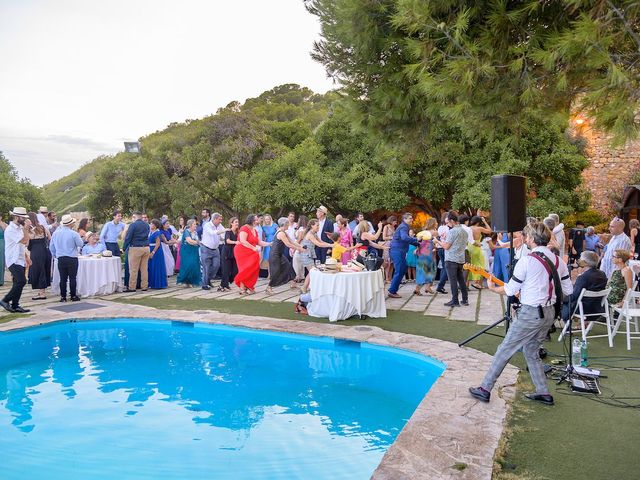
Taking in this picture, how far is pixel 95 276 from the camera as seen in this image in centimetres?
1030

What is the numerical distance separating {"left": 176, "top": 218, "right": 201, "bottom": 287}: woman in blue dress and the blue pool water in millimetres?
3766

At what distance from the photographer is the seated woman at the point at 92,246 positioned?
429 inches

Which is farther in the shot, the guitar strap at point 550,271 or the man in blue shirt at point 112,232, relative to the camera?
the man in blue shirt at point 112,232

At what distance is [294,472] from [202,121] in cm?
2274

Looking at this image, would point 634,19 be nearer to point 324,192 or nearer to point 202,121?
point 324,192

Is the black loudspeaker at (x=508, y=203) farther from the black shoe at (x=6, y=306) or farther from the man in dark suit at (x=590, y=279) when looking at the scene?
the black shoe at (x=6, y=306)

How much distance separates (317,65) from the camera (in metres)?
3.86

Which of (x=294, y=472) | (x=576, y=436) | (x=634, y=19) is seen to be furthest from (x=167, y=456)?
(x=634, y=19)

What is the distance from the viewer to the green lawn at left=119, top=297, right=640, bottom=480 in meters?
3.07

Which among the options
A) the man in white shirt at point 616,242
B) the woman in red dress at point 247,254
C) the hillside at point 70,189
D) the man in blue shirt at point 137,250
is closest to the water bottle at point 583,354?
the man in white shirt at point 616,242

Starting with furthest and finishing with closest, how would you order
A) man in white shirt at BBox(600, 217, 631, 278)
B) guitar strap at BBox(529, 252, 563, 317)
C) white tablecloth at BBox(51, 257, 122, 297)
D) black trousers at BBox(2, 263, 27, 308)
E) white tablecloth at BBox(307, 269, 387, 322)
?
white tablecloth at BBox(51, 257, 122, 297), black trousers at BBox(2, 263, 27, 308), man in white shirt at BBox(600, 217, 631, 278), white tablecloth at BBox(307, 269, 387, 322), guitar strap at BBox(529, 252, 563, 317)

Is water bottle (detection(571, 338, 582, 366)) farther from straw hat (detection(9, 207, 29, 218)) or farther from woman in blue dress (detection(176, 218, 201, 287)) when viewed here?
straw hat (detection(9, 207, 29, 218))

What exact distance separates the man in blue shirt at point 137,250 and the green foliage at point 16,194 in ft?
72.7

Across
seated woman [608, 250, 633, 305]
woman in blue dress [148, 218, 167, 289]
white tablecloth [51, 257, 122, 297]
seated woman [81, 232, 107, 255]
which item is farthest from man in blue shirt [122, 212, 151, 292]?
seated woman [608, 250, 633, 305]
